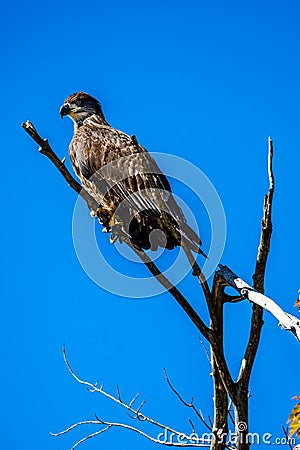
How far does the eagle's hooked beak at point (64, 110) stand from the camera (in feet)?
23.6

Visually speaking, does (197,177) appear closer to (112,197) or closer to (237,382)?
(112,197)

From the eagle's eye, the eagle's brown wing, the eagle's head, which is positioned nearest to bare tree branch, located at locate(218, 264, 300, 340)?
the eagle's brown wing

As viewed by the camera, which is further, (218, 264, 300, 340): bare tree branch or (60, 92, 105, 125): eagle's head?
(60, 92, 105, 125): eagle's head

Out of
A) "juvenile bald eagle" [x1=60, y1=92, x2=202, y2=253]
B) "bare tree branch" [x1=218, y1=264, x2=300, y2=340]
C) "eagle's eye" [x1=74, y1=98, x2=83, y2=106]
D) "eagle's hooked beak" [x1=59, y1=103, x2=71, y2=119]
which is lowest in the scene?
"bare tree branch" [x1=218, y1=264, x2=300, y2=340]

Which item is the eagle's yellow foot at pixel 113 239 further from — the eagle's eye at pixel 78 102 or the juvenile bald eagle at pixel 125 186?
the eagle's eye at pixel 78 102

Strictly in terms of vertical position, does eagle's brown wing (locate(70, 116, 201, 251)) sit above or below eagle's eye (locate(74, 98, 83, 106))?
below

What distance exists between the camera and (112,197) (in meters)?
5.55

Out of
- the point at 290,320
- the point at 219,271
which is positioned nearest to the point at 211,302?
the point at 219,271

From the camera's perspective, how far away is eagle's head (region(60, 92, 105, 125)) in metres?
7.07

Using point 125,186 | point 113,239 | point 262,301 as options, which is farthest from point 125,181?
point 262,301

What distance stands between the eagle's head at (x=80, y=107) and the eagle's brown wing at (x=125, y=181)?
0.79 meters

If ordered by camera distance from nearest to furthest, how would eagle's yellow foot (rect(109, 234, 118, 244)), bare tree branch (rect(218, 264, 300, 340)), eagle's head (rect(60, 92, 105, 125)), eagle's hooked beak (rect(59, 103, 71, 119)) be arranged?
bare tree branch (rect(218, 264, 300, 340)) < eagle's yellow foot (rect(109, 234, 118, 244)) < eagle's head (rect(60, 92, 105, 125)) < eagle's hooked beak (rect(59, 103, 71, 119))

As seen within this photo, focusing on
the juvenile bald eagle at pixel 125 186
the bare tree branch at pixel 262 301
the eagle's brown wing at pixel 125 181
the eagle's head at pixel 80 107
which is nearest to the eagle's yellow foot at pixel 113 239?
the juvenile bald eagle at pixel 125 186

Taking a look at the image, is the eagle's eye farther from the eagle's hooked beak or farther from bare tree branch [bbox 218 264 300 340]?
bare tree branch [bbox 218 264 300 340]
